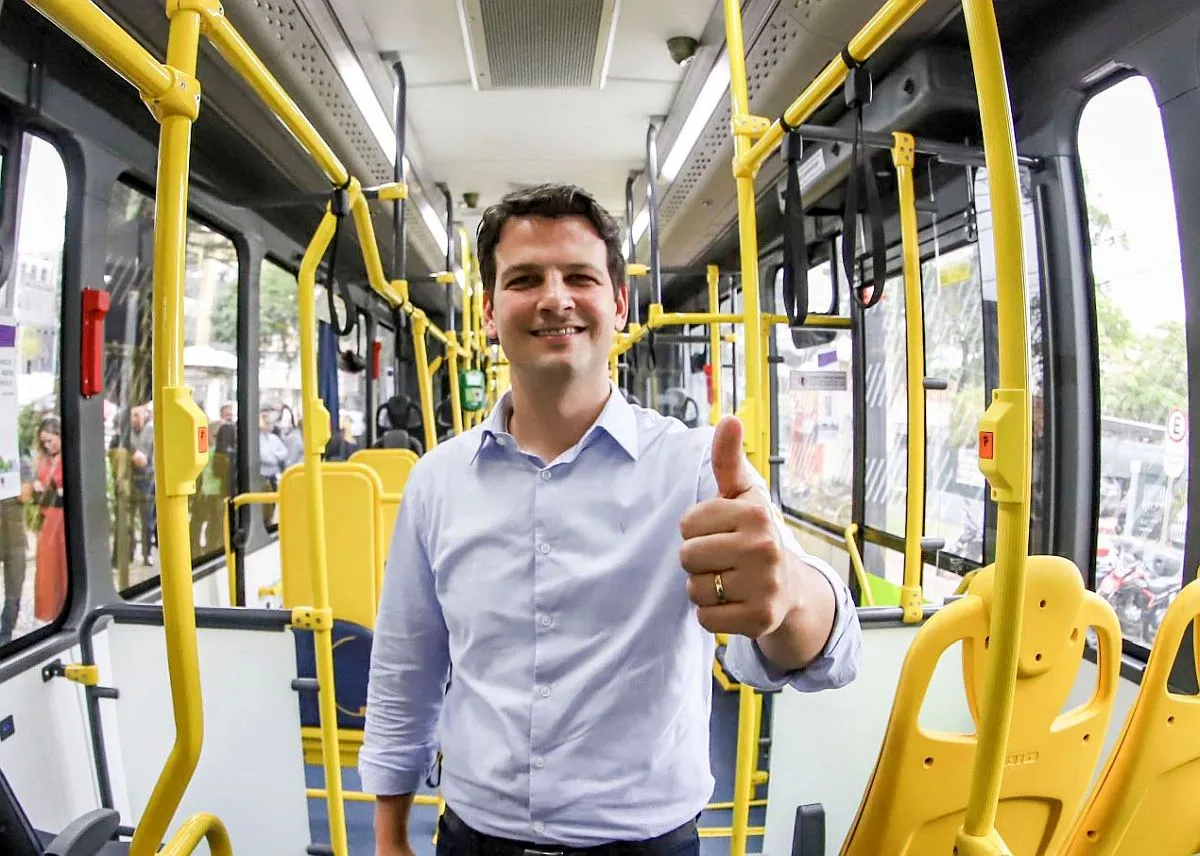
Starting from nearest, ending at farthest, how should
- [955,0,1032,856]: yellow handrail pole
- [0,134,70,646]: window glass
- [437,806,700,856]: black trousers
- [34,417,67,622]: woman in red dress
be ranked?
[955,0,1032,856]: yellow handrail pole
[437,806,700,856]: black trousers
[0,134,70,646]: window glass
[34,417,67,622]: woman in red dress

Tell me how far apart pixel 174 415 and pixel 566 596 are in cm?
64

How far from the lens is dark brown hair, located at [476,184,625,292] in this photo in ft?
4.36

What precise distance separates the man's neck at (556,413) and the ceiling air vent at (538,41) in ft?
6.63

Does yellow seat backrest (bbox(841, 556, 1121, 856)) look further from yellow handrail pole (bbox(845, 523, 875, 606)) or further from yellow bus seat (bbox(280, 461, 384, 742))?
yellow bus seat (bbox(280, 461, 384, 742))

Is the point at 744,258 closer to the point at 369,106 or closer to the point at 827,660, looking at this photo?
the point at 827,660

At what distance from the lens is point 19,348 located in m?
2.60

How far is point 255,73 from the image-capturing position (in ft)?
4.53

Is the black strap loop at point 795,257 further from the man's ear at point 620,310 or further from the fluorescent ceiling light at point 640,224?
the fluorescent ceiling light at point 640,224

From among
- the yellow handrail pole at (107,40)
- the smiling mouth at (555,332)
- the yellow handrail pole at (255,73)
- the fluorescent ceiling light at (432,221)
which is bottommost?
the smiling mouth at (555,332)

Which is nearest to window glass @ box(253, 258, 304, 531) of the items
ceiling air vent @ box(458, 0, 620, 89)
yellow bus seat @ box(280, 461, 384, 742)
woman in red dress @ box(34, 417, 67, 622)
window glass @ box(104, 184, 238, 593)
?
window glass @ box(104, 184, 238, 593)

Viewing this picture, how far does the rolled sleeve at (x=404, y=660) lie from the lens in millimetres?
1399

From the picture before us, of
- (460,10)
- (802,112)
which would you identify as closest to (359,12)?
(460,10)

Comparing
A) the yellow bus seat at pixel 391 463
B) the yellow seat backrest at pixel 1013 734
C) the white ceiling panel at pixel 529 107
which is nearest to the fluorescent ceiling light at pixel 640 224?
the white ceiling panel at pixel 529 107

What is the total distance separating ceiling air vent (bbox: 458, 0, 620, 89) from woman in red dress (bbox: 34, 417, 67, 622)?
223 centimetres
